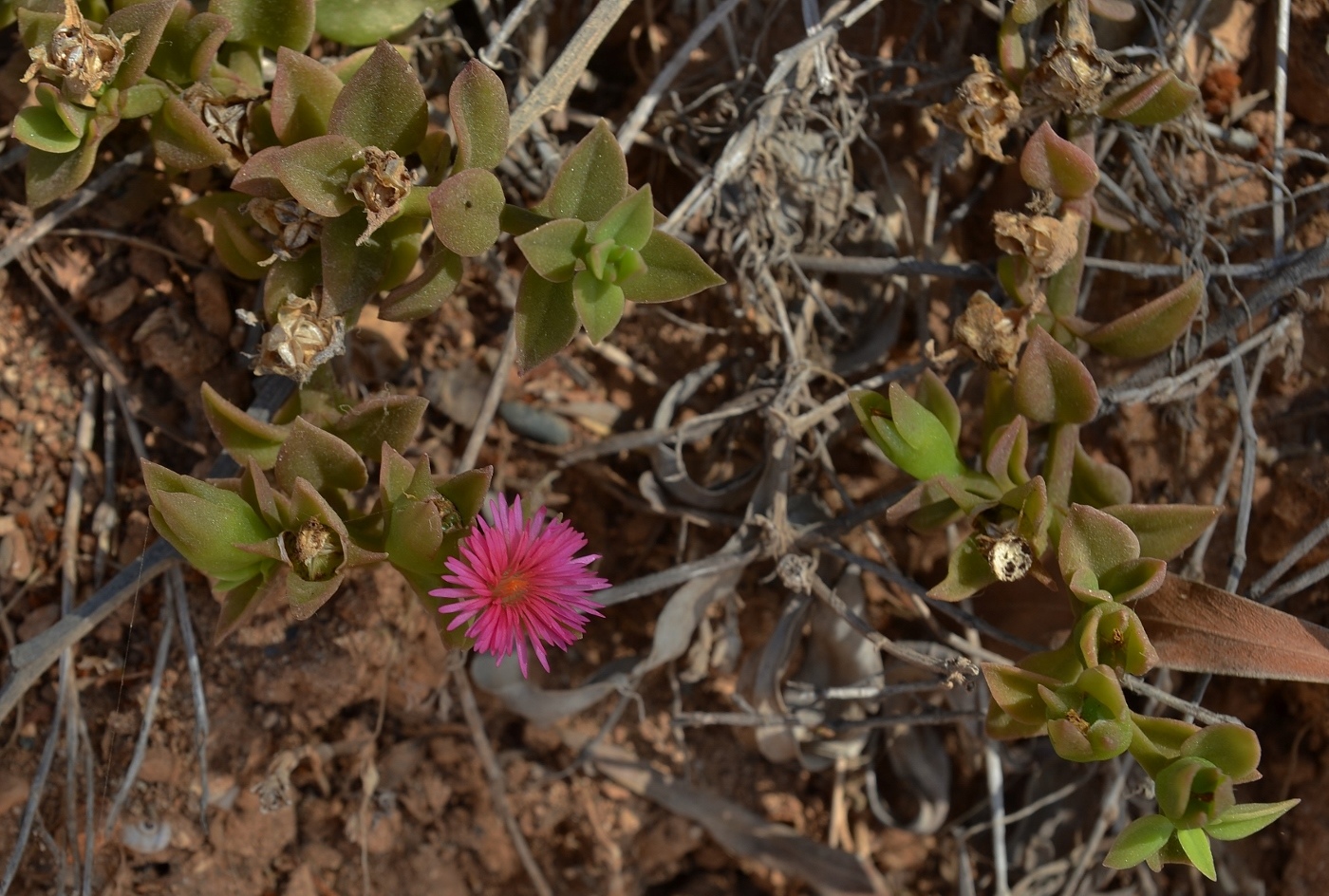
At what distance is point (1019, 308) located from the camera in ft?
4.35

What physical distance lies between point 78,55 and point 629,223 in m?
0.62

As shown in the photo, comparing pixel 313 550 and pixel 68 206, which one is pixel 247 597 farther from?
pixel 68 206

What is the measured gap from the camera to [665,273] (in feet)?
3.87

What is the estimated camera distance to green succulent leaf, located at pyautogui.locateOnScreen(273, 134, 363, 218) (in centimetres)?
110

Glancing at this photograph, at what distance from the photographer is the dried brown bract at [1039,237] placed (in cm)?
126

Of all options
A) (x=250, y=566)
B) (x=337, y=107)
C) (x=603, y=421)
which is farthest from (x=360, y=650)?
(x=337, y=107)

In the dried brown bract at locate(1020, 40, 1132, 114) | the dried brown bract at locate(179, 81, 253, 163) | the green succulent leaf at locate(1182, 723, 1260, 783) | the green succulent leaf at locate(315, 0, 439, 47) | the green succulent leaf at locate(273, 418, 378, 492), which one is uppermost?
the dried brown bract at locate(1020, 40, 1132, 114)

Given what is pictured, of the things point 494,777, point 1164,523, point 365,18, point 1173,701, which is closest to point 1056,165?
point 1164,523

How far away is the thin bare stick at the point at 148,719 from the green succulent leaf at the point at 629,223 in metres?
0.83

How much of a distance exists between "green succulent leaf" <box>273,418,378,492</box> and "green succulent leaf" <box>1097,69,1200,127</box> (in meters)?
1.02

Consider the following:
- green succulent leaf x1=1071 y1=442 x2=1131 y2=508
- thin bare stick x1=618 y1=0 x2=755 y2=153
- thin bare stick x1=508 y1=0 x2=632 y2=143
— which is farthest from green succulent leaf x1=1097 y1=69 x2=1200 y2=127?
thin bare stick x1=508 y1=0 x2=632 y2=143

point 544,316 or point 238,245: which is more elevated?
point 544,316

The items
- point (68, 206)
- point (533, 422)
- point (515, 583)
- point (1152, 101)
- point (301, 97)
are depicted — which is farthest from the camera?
point (533, 422)

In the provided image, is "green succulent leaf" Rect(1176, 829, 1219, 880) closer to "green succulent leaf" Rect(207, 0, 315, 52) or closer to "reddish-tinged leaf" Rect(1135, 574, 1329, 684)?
"reddish-tinged leaf" Rect(1135, 574, 1329, 684)
